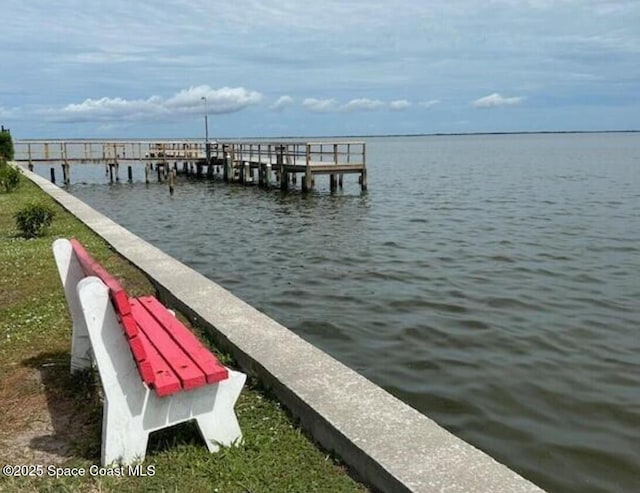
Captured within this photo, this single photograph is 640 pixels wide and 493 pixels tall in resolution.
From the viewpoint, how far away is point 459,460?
333 centimetres

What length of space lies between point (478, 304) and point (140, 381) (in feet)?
22.3

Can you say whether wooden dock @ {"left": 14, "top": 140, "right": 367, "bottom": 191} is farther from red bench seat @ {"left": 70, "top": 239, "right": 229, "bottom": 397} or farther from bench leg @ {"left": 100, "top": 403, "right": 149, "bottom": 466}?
bench leg @ {"left": 100, "top": 403, "right": 149, "bottom": 466}

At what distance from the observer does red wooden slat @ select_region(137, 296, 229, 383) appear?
345 centimetres

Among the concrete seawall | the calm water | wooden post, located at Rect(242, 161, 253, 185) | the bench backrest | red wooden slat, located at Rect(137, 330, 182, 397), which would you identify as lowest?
the calm water

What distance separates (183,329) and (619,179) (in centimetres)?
3653

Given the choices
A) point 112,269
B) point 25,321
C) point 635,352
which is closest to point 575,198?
point 635,352

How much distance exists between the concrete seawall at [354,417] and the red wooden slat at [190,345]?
676 millimetres

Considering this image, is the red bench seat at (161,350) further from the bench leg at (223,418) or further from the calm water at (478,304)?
the calm water at (478,304)

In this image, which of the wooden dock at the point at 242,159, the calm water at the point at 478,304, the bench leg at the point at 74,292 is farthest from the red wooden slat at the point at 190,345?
the wooden dock at the point at 242,159

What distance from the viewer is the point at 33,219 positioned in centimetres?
1166

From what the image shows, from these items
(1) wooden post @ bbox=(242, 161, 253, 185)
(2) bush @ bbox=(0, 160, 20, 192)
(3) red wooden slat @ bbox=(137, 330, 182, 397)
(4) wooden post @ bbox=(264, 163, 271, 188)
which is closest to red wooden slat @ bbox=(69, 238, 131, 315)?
(3) red wooden slat @ bbox=(137, 330, 182, 397)

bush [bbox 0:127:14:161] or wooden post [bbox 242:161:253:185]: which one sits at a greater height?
bush [bbox 0:127:14:161]

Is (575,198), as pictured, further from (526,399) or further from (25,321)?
(25,321)

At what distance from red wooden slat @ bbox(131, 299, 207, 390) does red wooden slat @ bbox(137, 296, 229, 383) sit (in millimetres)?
26
